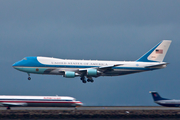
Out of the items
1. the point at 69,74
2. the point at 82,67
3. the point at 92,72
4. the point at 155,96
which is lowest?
the point at 155,96

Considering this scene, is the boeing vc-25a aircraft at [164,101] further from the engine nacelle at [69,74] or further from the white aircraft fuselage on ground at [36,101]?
the white aircraft fuselage on ground at [36,101]

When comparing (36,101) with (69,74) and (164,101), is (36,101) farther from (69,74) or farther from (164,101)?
(164,101)

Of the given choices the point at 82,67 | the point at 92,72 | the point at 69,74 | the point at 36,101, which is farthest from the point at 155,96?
the point at 36,101

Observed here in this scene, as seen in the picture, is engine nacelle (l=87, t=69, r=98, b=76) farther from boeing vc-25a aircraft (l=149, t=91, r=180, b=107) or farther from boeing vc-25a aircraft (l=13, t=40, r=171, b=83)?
boeing vc-25a aircraft (l=149, t=91, r=180, b=107)

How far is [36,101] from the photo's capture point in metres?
64.1

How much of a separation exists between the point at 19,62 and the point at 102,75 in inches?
733

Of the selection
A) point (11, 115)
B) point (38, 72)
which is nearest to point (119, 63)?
point (38, 72)

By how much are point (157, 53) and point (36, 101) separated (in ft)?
115

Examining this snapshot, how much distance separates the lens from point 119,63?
79125mm

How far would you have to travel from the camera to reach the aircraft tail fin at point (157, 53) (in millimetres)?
83750

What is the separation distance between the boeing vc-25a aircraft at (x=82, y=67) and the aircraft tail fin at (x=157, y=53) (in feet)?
2.61

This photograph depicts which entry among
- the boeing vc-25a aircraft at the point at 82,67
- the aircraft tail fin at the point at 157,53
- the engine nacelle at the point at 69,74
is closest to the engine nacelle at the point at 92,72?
the boeing vc-25a aircraft at the point at 82,67

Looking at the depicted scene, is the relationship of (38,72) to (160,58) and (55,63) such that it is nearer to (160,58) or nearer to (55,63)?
(55,63)

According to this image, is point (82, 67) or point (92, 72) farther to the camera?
point (82, 67)
